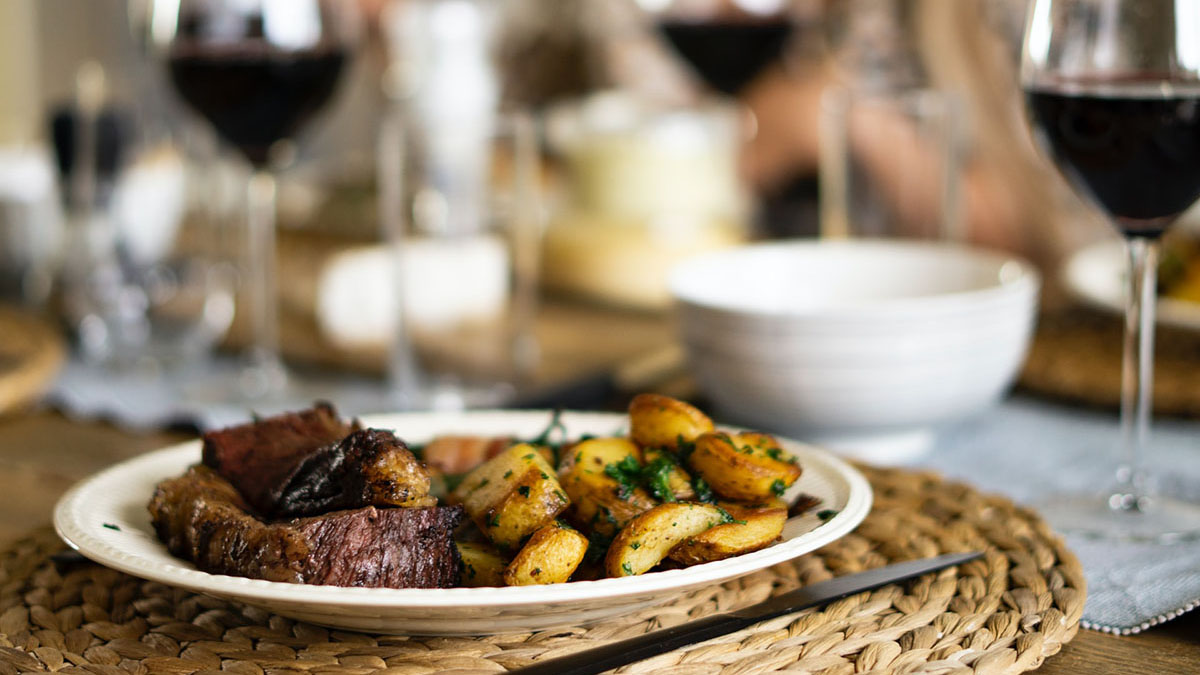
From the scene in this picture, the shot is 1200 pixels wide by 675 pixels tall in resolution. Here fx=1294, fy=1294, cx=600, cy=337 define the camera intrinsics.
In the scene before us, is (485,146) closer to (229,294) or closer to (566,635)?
(229,294)

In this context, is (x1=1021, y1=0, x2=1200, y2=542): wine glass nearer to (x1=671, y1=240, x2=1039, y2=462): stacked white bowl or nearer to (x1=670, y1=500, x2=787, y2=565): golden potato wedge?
(x1=671, y1=240, x2=1039, y2=462): stacked white bowl

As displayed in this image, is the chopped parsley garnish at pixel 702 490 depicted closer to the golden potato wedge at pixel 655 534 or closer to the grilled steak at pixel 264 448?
the golden potato wedge at pixel 655 534

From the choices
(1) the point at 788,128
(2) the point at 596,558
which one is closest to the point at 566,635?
(2) the point at 596,558

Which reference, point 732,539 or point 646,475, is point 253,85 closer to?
point 646,475

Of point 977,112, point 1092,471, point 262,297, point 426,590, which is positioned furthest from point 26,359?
point 977,112

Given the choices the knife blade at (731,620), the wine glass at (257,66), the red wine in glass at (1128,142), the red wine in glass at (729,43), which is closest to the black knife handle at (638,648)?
the knife blade at (731,620)

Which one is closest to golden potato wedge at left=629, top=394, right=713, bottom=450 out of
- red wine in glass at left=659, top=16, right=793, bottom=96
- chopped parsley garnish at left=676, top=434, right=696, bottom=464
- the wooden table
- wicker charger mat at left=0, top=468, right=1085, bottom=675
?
chopped parsley garnish at left=676, top=434, right=696, bottom=464
